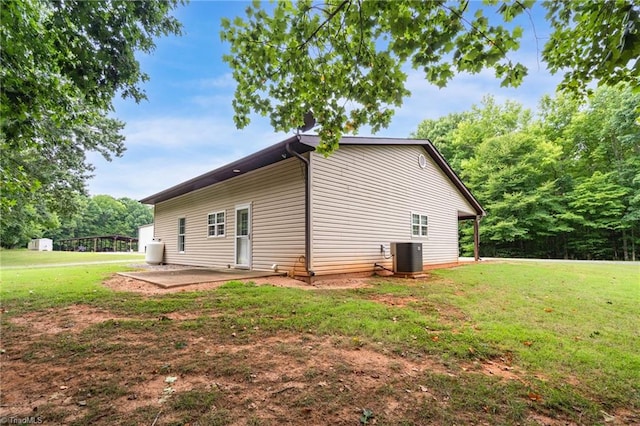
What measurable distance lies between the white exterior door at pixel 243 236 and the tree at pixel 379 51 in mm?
5852

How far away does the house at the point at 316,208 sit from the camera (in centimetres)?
803

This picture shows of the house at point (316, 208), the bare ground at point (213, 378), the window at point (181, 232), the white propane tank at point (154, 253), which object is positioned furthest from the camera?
the white propane tank at point (154, 253)

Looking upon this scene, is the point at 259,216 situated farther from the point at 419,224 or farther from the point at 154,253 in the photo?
the point at 154,253

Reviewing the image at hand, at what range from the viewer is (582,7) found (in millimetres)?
2980

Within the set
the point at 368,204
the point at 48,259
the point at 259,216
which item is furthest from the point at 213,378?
the point at 48,259

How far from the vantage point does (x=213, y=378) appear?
250cm

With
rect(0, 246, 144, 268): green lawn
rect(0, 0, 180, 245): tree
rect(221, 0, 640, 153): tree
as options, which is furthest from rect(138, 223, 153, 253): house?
rect(221, 0, 640, 153): tree

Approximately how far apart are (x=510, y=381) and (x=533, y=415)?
48 cm

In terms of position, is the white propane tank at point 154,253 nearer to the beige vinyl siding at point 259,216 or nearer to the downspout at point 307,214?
the beige vinyl siding at point 259,216

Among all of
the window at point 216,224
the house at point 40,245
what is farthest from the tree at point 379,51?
the house at point 40,245

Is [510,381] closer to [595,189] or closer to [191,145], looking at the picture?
[191,145]

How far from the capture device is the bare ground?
2033 mm

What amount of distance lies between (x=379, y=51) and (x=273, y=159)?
5270 mm

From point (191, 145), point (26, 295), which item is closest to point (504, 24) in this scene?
point (26, 295)
